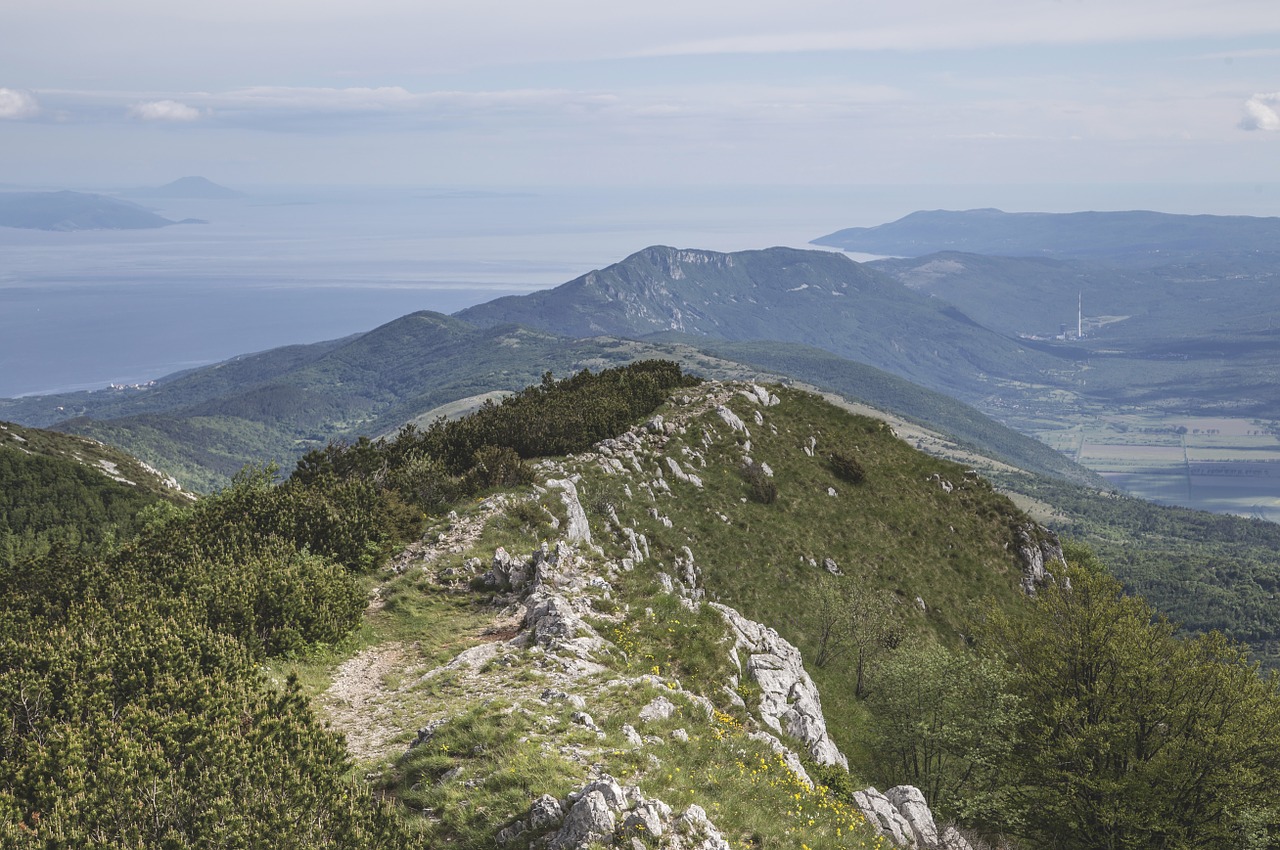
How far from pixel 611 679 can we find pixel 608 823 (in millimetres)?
7247

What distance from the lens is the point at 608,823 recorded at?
13523 mm

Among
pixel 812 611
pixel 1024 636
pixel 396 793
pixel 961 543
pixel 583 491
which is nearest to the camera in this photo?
pixel 396 793

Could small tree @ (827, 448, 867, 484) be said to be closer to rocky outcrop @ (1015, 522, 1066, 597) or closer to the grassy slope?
the grassy slope

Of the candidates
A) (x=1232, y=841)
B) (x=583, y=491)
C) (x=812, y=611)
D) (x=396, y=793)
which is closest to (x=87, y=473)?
(x=583, y=491)

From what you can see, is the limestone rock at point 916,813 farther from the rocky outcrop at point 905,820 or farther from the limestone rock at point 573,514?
the limestone rock at point 573,514

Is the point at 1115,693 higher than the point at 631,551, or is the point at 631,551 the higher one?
the point at 631,551

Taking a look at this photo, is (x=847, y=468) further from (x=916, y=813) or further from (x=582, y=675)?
(x=582, y=675)

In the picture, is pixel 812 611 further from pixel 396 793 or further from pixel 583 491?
pixel 396 793

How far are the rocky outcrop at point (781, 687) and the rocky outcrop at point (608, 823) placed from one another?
9479 millimetres

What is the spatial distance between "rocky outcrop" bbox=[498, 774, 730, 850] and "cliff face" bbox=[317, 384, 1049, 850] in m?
0.04

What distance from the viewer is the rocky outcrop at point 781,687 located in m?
24.1

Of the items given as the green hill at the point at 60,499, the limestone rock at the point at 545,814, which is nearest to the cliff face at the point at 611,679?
the limestone rock at the point at 545,814

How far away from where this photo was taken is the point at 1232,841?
2741cm

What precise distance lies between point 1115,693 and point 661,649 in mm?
21109
